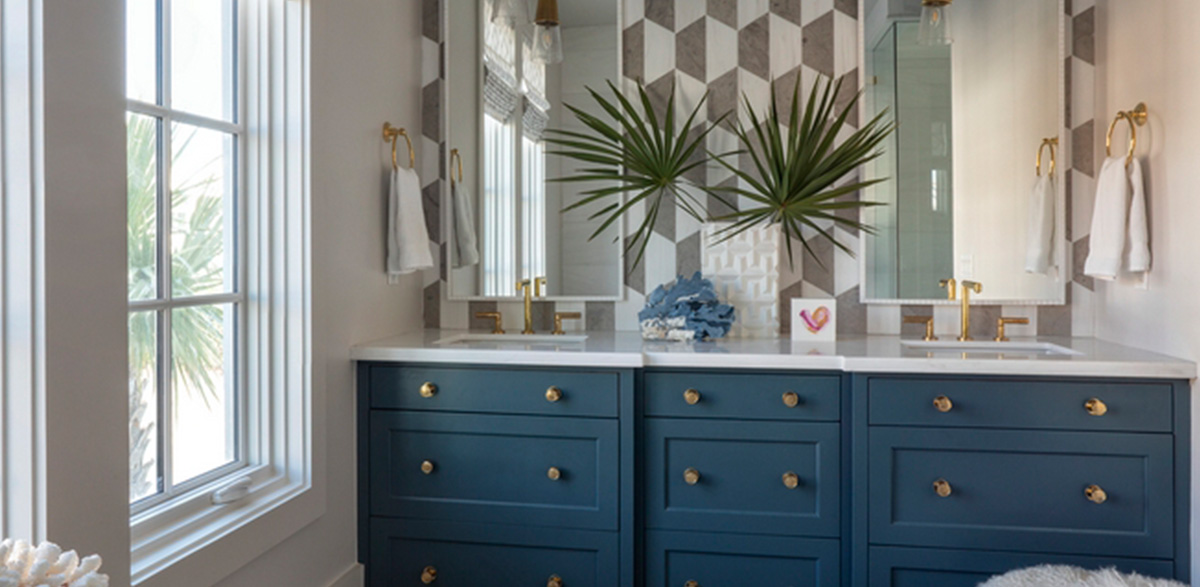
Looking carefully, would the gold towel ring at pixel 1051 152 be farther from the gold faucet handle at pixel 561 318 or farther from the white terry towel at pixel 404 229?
the white terry towel at pixel 404 229

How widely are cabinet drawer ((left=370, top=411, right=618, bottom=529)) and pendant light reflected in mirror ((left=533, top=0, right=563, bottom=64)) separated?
1.20 metres

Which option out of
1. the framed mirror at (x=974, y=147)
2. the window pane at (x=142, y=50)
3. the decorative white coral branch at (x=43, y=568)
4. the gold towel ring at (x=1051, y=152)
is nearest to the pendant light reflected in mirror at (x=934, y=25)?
the framed mirror at (x=974, y=147)

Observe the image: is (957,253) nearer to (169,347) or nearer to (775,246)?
(775,246)

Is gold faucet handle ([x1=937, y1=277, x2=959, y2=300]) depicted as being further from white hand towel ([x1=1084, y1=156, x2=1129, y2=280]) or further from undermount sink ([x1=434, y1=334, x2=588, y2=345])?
undermount sink ([x1=434, y1=334, x2=588, y2=345])

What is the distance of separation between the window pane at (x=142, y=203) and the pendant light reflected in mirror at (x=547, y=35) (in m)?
1.36

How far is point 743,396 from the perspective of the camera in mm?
2256

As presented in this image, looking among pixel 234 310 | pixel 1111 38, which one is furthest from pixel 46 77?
pixel 1111 38

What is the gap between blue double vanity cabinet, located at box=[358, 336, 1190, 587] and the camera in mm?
2107

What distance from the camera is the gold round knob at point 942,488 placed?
2158 mm

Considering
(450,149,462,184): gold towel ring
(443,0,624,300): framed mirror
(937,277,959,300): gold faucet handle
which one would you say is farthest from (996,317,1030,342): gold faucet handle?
(450,149,462,184): gold towel ring

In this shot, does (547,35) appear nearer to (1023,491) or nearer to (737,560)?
(737,560)

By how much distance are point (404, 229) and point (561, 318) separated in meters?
0.59

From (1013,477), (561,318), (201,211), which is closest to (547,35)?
(561,318)

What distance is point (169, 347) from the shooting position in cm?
181
